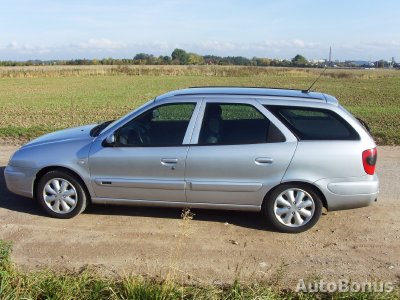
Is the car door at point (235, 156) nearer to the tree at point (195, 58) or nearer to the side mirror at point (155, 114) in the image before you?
the side mirror at point (155, 114)

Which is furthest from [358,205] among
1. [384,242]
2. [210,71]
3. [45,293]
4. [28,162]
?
[210,71]

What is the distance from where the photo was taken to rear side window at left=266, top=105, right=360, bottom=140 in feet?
15.9

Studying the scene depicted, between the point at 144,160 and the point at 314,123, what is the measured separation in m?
2.02

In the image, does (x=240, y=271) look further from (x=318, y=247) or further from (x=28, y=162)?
(x=28, y=162)

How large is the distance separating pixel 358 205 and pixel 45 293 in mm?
3419

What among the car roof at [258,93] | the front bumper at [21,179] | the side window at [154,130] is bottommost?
the front bumper at [21,179]

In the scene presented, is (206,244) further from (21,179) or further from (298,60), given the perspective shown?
(298,60)

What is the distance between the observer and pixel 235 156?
487 cm

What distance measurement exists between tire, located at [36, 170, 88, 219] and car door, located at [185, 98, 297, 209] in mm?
1357

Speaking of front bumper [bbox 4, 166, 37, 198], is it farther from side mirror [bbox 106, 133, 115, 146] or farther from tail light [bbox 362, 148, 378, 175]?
tail light [bbox 362, 148, 378, 175]

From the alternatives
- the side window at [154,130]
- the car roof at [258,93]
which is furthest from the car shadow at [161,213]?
the car roof at [258,93]

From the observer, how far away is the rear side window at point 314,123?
15.9 feet

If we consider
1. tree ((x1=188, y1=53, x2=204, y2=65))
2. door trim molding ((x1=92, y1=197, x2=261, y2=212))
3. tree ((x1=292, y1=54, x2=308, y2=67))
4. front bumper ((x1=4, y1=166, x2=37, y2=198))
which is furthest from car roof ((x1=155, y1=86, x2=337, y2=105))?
tree ((x1=188, y1=53, x2=204, y2=65))

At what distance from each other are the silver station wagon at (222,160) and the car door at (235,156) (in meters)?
0.01
